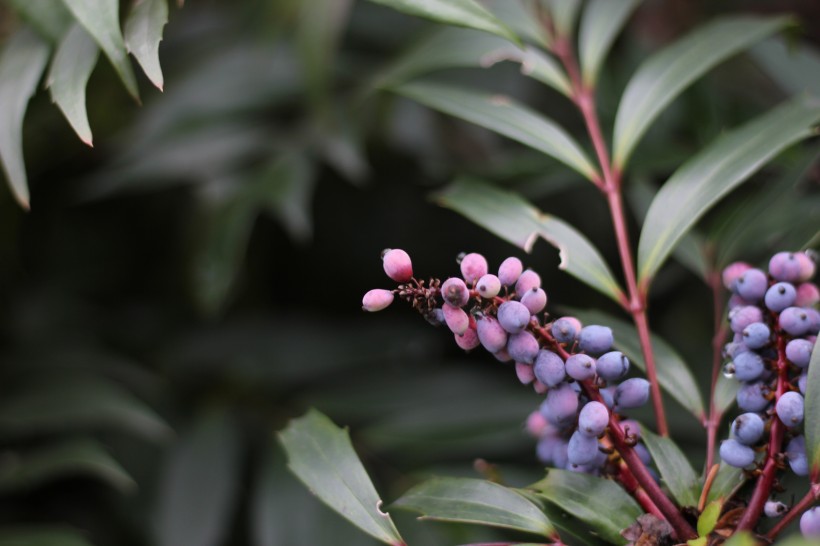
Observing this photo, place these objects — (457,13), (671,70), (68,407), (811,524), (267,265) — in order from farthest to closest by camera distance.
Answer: (267,265), (68,407), (671,70), (457,13), (811,524)

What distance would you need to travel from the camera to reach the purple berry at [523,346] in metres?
0.35

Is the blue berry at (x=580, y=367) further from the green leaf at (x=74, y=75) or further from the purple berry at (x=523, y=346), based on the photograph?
the green leaf at (x=74, y=75)

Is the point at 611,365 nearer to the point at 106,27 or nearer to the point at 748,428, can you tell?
the point at 748,428

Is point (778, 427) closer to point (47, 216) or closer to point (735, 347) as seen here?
point (735, 347)

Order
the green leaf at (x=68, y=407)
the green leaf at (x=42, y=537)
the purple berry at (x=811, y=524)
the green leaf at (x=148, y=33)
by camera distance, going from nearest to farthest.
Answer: the purple berry at (x=811, y=524) < the green leaf at (x=148, y=33) < the green leaf at (x=42, y=537) < the green leaf at (x=68, y=407)

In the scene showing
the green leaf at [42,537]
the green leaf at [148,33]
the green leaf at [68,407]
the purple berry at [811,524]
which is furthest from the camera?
the green leaf at [68,407]

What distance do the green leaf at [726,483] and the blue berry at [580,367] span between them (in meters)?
0.09

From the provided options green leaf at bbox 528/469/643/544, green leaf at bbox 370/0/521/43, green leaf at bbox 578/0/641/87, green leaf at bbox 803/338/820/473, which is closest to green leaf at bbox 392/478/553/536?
green leaf at bbox 528/469/643/544

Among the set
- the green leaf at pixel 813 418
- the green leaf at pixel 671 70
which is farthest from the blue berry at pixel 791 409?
the green leaf at pixel 671 70

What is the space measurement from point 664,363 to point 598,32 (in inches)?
11.7

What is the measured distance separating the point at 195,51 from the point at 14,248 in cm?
33

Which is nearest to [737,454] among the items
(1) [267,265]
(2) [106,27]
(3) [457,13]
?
(3) [457,13]

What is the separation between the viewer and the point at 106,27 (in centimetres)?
46

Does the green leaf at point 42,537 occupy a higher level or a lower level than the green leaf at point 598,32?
lower
